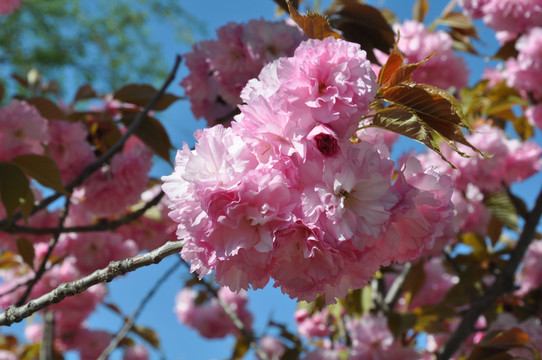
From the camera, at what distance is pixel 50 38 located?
657cm

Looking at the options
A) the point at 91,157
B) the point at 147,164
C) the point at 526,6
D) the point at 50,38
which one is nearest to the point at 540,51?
the point at 526,6

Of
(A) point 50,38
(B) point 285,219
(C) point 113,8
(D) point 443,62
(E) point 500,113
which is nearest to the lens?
(B) point 285,219

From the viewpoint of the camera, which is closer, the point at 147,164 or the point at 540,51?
the point at 147,164

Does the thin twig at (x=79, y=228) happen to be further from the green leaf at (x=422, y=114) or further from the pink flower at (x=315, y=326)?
the pink flower at (x=315, y=326)

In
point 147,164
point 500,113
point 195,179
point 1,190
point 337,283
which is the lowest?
point 337,283

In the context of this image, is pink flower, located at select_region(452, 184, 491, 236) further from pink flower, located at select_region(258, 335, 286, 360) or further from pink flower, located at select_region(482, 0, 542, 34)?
pink flower, located at select_region(258, 335, 286, 360)

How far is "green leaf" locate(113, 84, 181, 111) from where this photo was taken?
4.48 ft

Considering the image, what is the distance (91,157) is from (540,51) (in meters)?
1.48

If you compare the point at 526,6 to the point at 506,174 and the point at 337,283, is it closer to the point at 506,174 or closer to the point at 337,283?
the point at 506,174

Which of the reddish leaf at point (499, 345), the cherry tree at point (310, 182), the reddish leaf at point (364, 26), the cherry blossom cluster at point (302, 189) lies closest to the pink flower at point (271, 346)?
the cherry tree at point (310, 182)

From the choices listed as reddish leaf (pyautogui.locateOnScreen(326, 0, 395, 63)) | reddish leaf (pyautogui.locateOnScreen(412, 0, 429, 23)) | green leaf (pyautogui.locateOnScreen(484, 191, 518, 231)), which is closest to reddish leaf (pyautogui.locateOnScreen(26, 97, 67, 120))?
reddish leaf (pyautogui.locateOnScreen(326, 0, 395, 63))

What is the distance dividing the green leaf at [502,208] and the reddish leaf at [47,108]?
160 cm

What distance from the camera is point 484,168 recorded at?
1862 mm

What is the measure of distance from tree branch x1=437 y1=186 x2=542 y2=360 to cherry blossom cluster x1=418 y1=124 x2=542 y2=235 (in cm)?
26
